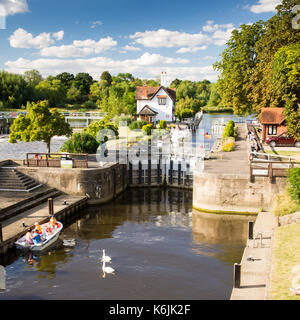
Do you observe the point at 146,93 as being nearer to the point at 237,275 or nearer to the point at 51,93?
the point at 51,93

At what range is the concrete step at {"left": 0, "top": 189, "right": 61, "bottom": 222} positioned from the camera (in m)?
25.4

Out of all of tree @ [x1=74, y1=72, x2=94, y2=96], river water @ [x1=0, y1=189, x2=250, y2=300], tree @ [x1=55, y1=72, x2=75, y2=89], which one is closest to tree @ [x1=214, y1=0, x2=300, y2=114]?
river water @ [x1=0, y1=189, x2=250, y2=300]

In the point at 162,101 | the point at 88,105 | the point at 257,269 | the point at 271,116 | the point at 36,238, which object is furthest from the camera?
the point at 88,105

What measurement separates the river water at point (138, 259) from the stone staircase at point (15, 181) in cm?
518

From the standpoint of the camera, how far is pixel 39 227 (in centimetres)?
2231

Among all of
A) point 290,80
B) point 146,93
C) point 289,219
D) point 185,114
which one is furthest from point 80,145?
point 185,114

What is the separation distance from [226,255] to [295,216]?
474cm

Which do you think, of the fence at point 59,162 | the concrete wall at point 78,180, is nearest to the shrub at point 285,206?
the concrete wall at point 78,180

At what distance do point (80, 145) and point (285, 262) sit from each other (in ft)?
91.2

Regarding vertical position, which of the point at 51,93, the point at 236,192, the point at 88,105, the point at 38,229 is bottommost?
the point at 38,229

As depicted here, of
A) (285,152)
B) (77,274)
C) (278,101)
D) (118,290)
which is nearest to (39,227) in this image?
(77,274)

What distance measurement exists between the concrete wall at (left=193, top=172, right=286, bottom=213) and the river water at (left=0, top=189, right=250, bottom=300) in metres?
1.13

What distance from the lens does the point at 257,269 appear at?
17594mm
